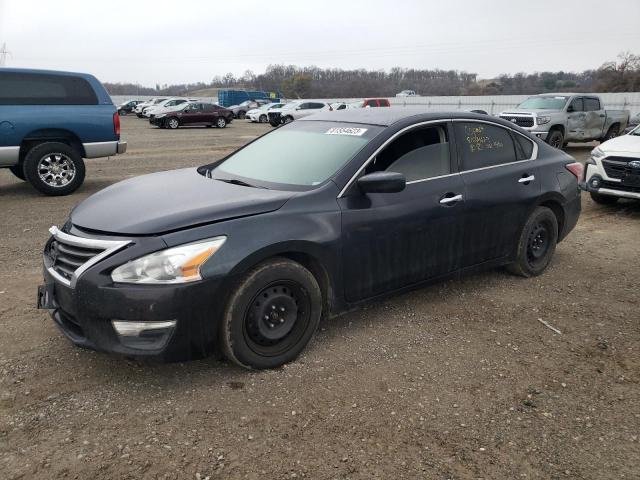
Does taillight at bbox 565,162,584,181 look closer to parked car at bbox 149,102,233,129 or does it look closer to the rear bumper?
the rear bumper

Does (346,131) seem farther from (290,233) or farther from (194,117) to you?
(194,117)

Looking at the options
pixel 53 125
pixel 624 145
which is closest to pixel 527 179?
pixel 624 145

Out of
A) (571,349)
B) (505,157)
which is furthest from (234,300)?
(505,157)

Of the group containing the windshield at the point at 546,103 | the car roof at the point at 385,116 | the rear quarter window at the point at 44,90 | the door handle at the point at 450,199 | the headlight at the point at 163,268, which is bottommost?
the headlight at the point at 163,268

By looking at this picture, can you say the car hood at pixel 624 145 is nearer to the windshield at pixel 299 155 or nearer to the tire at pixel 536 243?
the tire at pixel 536 243

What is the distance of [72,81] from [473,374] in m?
8.12

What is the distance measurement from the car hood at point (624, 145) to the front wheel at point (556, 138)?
7.02 metres

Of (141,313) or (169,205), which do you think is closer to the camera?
(141,313)

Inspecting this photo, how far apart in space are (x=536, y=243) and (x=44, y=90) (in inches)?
304

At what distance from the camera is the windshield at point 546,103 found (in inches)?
620

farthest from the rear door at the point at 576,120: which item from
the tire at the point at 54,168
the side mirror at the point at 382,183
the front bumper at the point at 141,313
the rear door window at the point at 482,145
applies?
the front bumper at the point at 141,313

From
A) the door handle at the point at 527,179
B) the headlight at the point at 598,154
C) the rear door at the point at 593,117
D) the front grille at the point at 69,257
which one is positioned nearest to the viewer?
the front grille at the point at 69,257

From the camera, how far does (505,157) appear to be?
4762 millimetres

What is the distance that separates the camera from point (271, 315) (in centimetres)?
330
